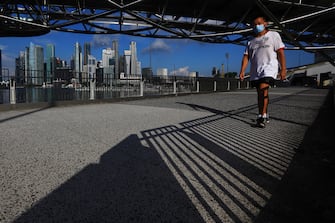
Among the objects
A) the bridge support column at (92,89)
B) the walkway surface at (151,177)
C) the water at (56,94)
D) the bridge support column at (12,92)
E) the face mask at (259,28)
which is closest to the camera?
the walkway surface at (151,177)

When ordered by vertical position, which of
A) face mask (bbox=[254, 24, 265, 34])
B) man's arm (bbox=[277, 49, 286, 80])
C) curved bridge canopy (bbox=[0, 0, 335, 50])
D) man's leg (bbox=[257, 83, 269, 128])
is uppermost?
curved bridge canopy (bbox=[0, 0, 335, 50])

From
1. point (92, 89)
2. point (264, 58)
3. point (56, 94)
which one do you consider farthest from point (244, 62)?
point (56, 94)

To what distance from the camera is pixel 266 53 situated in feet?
15.2

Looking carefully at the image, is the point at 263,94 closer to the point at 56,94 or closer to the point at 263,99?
the point at 263,99

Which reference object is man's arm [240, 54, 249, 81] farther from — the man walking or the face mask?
the face mask

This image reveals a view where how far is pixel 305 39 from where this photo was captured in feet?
50.0

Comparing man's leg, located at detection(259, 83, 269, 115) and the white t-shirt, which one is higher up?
the white t-shirt

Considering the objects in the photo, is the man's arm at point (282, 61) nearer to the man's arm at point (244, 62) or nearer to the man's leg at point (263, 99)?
the man's leg at point (263, 99)

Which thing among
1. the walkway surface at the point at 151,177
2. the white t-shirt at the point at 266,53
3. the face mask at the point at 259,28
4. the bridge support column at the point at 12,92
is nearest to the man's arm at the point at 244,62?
the white t-shirt at the point at 266,53

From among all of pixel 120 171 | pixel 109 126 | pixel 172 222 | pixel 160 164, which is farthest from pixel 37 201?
pixel 109 126

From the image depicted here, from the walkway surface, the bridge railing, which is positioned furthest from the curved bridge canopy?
the walkway surface

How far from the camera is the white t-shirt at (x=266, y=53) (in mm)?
4582

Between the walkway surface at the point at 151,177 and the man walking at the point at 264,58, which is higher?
the man walking at the point at 264,58

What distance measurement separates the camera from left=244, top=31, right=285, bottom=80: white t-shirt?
458cm
